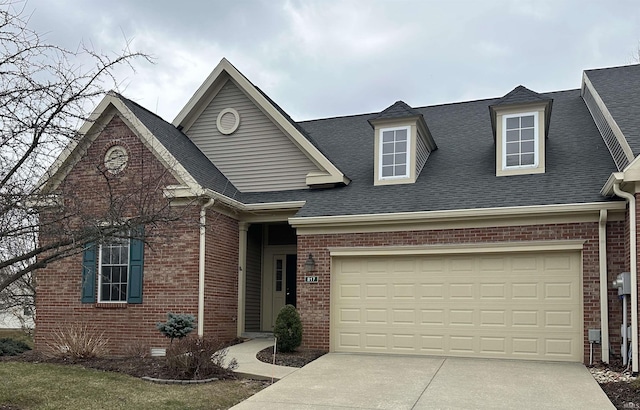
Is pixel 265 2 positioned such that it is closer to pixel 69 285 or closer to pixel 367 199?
pixel 367 199

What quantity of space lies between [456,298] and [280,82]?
8897 mm

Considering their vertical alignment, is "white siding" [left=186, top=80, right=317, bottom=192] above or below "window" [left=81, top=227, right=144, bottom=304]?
above

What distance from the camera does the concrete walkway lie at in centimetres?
1114

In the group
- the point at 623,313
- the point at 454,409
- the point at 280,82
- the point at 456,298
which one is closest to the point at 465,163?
the point at 456,298

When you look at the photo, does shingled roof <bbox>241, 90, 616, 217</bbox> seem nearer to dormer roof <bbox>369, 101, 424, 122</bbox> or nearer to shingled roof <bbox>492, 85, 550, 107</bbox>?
shingled roof <bbox>492, 85, 550, 107</bbox>

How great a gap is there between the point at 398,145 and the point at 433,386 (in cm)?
680

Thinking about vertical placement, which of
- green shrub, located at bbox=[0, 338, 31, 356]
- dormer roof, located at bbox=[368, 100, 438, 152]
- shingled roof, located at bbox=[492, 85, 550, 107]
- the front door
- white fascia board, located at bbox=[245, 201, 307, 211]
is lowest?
green shrub, located at bbox=[0, 338, 31, 356]

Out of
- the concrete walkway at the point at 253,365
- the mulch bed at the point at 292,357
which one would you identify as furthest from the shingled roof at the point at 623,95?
the concrete walkway at the point at 253,365

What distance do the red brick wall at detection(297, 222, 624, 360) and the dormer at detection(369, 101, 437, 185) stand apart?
1.96 m

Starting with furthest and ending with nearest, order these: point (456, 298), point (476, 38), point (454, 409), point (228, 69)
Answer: point (476, 38) → point (228, 69) → point (456, 298) → point (454, 409)

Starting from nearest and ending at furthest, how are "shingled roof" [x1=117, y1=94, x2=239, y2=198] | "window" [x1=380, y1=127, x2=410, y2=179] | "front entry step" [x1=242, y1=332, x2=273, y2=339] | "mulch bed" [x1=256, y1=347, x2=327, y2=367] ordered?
"mulch bed" [x1=256, y1=347, x2=327, y2=367]
"shingled roof" [x1=117, y1=94, x2=239, y2=198]
"window" [x1=380, y1=127, x2=410, y2=179]
"front entry step" [x1=242, y1=332, x2=273, y2=339]

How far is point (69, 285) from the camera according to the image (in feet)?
48.2

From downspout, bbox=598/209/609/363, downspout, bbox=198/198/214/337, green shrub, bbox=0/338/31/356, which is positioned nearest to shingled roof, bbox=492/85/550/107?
downspout, bbox=598/209/609/363

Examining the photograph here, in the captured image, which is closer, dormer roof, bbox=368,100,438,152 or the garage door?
the garage door
